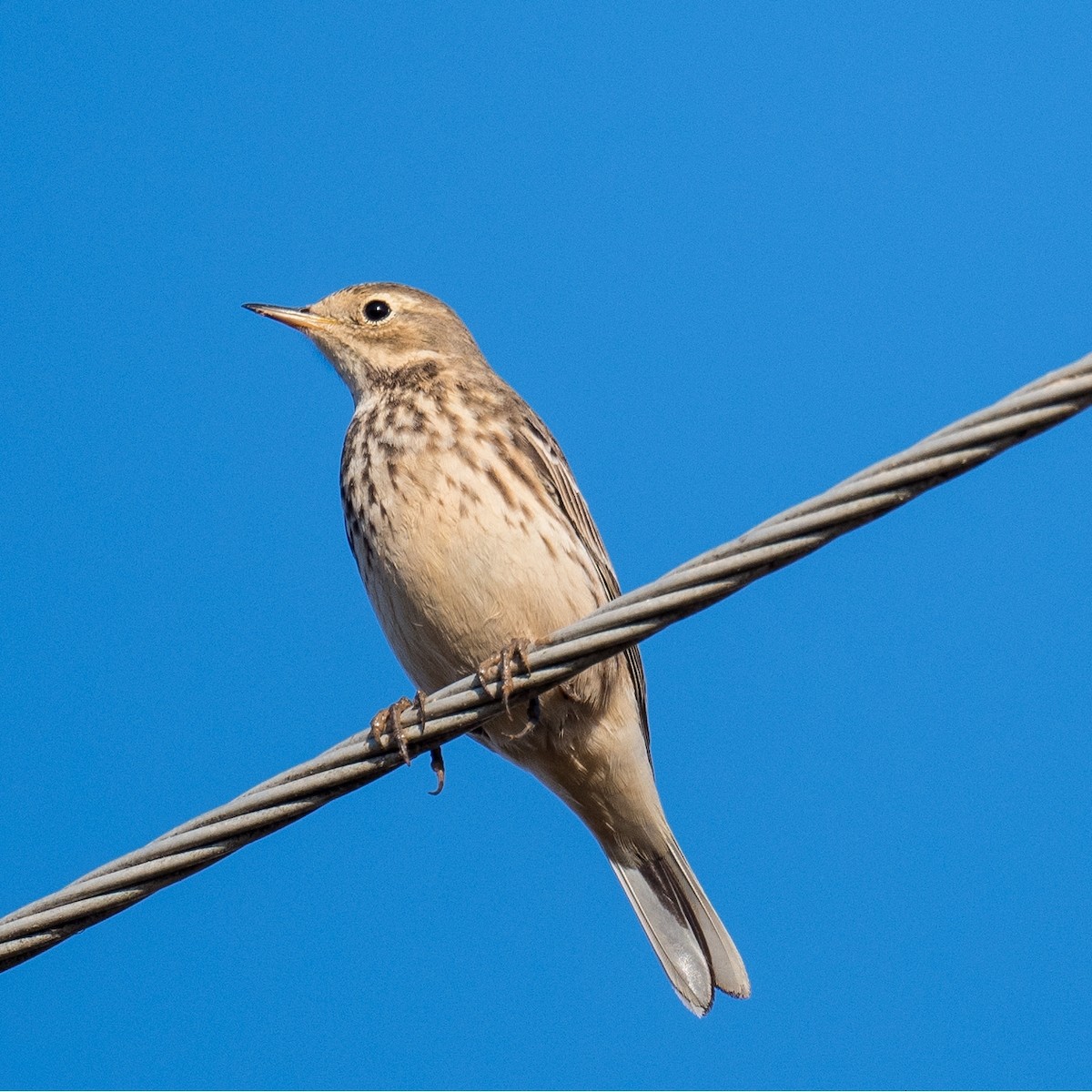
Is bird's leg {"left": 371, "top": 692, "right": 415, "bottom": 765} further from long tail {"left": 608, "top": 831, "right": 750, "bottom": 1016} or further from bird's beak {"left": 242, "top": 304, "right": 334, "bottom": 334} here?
bird's beak {"left": 242, "top": 304, "right": 334, "bottom": 334}

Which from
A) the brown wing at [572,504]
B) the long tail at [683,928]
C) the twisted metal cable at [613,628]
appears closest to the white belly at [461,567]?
the brown wing at [572,504]

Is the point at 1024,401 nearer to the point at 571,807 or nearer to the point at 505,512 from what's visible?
the point at 505,512

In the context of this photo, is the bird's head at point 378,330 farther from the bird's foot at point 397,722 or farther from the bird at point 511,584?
the bird's foot at point 397,722

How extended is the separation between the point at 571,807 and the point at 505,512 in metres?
1.74

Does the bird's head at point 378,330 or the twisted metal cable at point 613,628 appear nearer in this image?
the twisted metal cable at point 613,628

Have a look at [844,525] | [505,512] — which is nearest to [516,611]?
[505,512]

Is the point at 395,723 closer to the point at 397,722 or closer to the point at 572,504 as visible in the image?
the point at 397,722

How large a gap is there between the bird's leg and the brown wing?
164 cm

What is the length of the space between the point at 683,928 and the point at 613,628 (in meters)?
3.90

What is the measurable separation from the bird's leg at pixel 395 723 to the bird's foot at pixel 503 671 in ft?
0.92

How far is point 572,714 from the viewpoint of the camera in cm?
792

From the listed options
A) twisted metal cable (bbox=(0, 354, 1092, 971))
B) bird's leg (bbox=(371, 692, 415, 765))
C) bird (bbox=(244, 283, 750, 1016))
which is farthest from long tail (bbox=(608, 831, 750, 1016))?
twisted metal cable (bbox=(0, 354, 1092, 971))

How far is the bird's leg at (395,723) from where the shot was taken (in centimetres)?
555

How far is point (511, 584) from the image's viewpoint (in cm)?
753
